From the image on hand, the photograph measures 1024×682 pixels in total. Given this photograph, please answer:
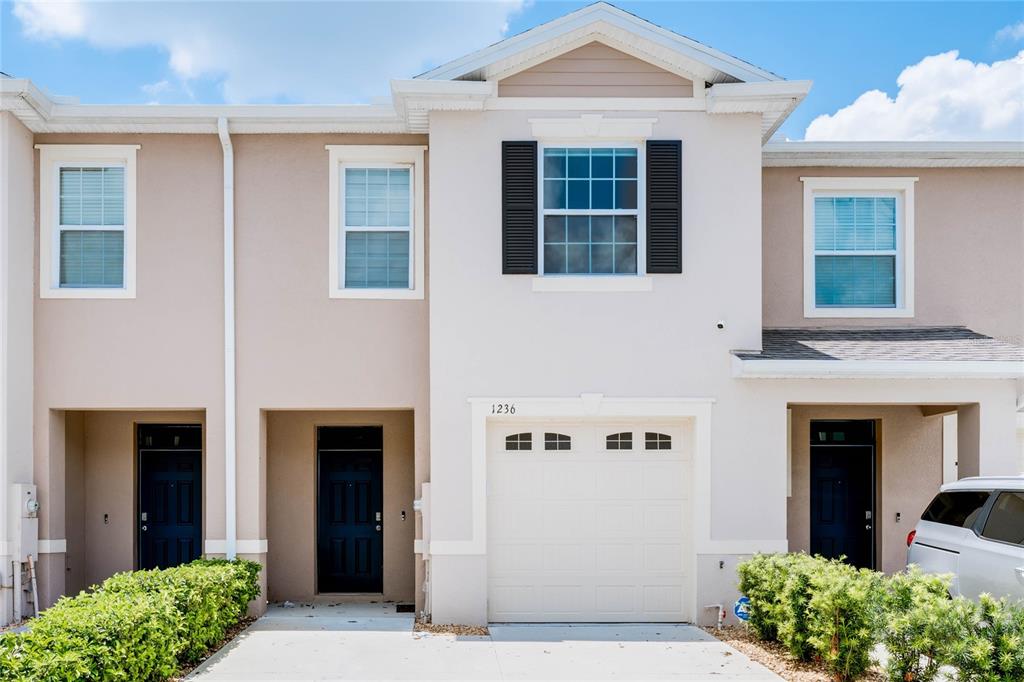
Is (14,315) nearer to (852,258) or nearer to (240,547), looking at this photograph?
(240,547)

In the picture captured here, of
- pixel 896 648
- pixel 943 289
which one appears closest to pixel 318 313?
pixel 896 648

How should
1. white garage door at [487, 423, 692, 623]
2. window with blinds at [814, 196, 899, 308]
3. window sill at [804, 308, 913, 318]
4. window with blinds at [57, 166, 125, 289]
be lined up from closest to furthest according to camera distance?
white garage door at [487, 423, 692, 623], window with blinds at [57, 166, 125, 289], window sill at [804, 308, 913, 318], window with blinds at [814, 196, 899, 308]

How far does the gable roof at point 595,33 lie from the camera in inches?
418

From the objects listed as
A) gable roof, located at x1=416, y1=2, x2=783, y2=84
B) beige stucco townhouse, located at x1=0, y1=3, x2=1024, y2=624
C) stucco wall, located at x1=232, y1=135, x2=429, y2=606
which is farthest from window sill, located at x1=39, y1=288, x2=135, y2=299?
gable roof, located at x1=416, y1=2, x2=783, y2=84

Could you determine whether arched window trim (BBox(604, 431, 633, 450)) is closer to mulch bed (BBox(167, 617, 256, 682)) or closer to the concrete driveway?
the concrete driveway

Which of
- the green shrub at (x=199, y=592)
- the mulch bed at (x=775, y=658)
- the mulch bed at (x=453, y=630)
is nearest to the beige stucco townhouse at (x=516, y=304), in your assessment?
the mulch bed at (x=453, y=630)

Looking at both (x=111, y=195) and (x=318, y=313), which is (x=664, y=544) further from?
(x=111, y=195)

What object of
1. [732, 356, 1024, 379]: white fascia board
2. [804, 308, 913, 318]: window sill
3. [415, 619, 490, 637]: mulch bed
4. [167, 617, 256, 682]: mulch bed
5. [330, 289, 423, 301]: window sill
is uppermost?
[330, 289, 423, 301]: window sill

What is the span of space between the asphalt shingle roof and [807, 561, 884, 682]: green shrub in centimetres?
331

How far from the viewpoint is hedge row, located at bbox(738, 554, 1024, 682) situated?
6512mm

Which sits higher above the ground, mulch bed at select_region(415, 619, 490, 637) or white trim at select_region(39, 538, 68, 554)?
white trim at select_region(39, 538, 68, 554)

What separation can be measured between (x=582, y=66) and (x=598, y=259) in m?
2.27

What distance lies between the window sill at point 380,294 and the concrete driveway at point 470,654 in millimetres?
3876

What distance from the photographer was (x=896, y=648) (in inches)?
276
